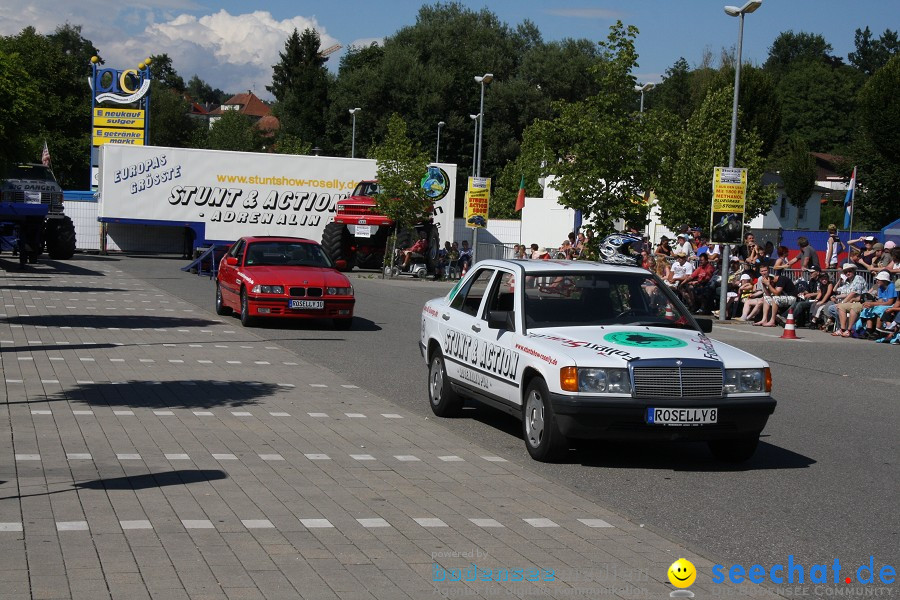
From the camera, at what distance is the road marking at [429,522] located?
665cm

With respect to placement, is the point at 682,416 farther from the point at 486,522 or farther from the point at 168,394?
the point at 168,394

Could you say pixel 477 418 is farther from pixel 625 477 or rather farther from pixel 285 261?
pixel 285 261

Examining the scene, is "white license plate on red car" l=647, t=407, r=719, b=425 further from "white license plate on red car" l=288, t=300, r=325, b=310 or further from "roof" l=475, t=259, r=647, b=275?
"white license plate on red car" l=288, t=300, r=325, b=310

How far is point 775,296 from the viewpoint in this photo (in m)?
24.5

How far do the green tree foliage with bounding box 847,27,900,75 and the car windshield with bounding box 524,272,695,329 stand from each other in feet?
416

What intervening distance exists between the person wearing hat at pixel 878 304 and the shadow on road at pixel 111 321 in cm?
1249

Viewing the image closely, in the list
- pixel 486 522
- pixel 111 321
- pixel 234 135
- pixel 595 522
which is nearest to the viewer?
pixel 486 522

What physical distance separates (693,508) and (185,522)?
3.30m

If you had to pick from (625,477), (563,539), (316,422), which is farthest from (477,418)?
(563,539)

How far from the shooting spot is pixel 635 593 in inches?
215

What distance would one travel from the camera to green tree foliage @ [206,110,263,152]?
105 meters

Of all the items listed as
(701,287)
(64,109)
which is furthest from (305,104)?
(701,287)

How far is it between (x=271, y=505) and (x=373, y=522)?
29.0 inches

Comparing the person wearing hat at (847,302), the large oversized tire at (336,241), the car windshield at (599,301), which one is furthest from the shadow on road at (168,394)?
the large oversized tire at (336,241)
